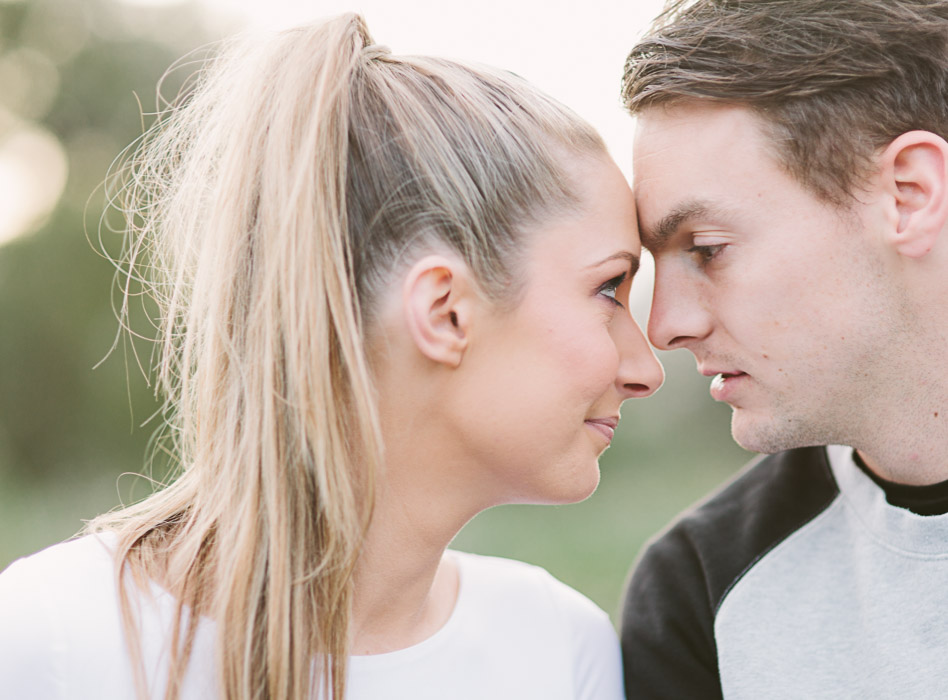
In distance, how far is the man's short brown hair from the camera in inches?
84.8

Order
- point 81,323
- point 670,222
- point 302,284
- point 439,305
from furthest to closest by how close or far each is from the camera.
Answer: point 81,323 → point 670,222 → point 439,305 → point 302,284

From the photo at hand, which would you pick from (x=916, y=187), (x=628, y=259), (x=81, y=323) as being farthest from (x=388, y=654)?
(x=81, y=323)

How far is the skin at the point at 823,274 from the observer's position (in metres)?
2.15

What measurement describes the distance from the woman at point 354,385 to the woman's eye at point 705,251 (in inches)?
8.9

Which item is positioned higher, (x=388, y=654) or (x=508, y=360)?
(x=508, y=360)

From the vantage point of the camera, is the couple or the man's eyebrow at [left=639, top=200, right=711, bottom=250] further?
the man's eyebrow at [left=639, top=200, right=711, bottom=250]

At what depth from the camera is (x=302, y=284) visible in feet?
5.90

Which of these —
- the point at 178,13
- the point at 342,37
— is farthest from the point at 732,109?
the point at 178,13

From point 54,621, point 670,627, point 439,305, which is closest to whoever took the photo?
point 54,621

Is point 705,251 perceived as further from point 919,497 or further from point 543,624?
point 543,624

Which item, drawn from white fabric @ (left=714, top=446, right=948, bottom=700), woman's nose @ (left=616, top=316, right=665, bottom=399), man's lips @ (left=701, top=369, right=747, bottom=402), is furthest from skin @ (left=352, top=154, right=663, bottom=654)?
white fabric @ (left=714, top=446, right=948, bottom=700)

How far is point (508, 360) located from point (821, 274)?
31.7 inches

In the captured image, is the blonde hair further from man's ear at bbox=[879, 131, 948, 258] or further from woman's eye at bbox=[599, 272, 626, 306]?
man's ear at bbox=[879, 131, 948, 258]

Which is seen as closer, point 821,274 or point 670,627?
point 821,274
